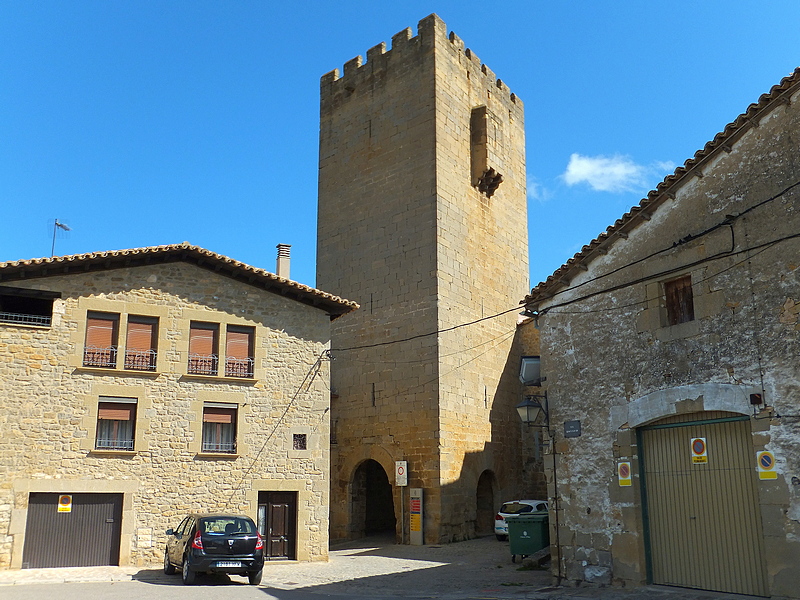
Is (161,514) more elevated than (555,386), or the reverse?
(555,386)

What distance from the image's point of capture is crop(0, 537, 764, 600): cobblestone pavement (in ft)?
36.3

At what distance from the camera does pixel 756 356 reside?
988cm

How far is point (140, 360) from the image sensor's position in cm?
1683

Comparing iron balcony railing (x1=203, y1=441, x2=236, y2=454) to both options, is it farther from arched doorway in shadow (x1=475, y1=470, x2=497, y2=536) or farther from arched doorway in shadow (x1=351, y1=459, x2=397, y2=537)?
arched doorway in shadow (x1=475, y1=470, x2=497, y2=536)

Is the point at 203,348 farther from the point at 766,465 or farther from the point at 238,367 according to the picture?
the point at 766,465

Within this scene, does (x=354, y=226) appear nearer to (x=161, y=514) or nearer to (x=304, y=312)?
(x=304, y=312)

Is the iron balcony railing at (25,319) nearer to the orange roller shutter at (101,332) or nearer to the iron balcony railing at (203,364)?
the orange roller shutter at (101,332)

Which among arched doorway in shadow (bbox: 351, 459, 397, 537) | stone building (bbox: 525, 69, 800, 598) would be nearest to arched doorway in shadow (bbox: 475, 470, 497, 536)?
arched doorway in shadow (bbox: 351, 459, 397, 537)

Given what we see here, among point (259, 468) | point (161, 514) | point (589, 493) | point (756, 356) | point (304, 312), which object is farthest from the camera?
point (304, 312)

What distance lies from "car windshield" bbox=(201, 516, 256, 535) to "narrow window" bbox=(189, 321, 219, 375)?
4.61 metres

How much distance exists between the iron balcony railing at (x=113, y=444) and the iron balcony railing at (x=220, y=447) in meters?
1.68

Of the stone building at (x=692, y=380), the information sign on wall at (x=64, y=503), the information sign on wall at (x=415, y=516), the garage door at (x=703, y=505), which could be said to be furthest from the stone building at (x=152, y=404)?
the garage door at (x=703, y=505)

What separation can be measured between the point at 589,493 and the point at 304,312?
30.7 ft

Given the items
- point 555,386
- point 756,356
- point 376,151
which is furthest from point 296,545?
point 376,151
